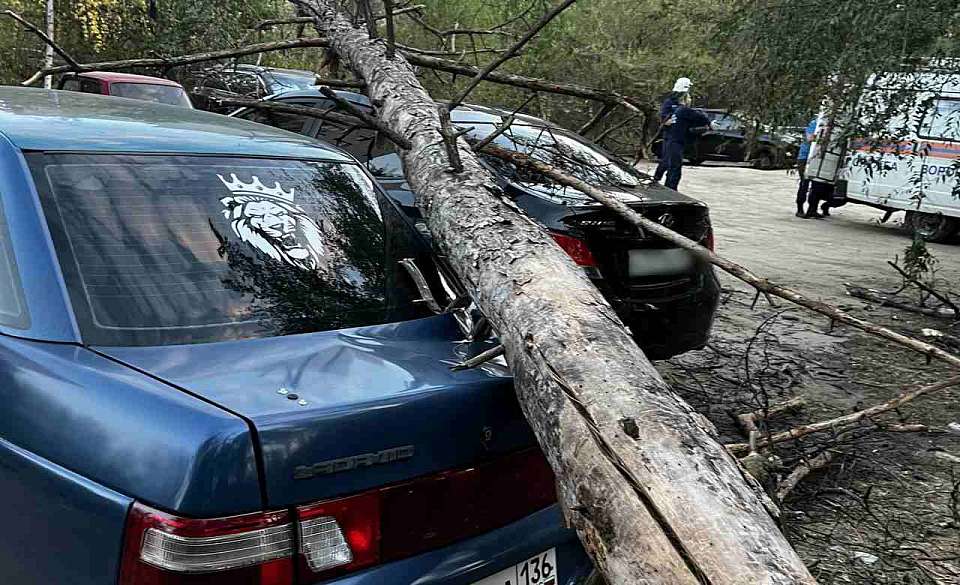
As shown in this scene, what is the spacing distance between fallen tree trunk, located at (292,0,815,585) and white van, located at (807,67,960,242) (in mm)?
4612

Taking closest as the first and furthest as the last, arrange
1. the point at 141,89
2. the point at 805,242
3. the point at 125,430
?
the point at 125,430 → the point at 141,89 → the point at 805,242

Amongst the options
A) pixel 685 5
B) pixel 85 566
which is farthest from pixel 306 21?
pixel 685 5

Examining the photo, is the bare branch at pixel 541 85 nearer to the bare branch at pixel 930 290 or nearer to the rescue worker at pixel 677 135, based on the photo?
the bare branch at pixel 930 290

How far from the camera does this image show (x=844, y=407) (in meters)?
5.56

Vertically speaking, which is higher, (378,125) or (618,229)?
(378,125)

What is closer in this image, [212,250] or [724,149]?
[212,250]

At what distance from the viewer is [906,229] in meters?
14.6

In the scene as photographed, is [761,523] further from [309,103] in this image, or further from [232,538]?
[309,103]

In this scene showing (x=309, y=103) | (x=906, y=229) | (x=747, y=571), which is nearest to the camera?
(x=747, y=571)

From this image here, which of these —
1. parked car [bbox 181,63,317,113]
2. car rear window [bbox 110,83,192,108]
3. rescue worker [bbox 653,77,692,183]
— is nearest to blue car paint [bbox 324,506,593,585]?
parked car [bbox 181,63,317,113]

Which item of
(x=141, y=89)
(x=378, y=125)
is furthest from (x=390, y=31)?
(x=141, y=89)

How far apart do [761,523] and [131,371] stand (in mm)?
1438

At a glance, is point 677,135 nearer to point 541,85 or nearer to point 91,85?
point 541,85

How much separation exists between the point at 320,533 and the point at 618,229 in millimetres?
3334
